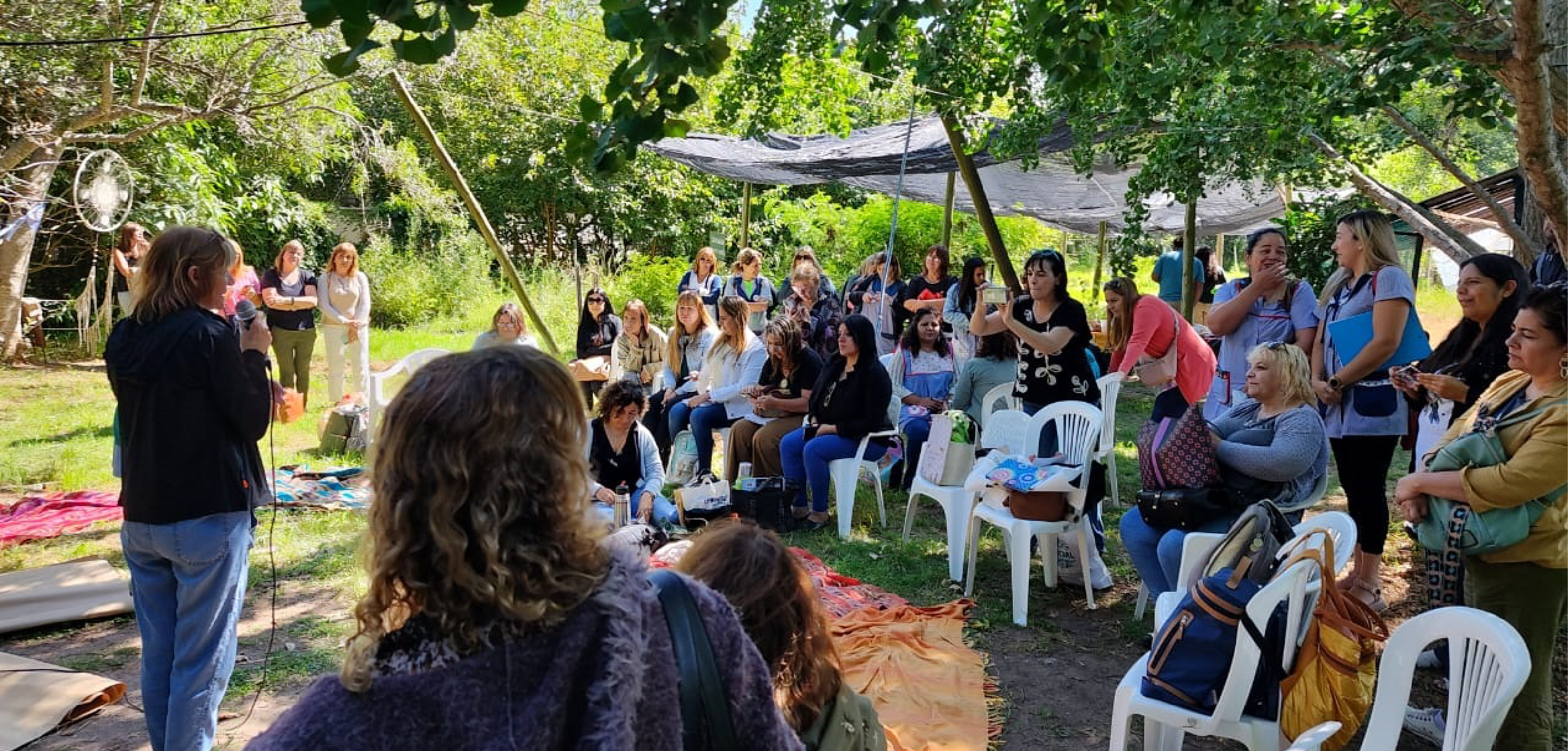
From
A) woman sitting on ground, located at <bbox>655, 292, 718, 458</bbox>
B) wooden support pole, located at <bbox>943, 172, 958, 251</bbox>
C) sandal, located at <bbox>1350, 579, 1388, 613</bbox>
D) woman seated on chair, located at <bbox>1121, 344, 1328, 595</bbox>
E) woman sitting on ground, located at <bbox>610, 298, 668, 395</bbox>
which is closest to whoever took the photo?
woman seated on chair, located at <bbox>1121, 344, 1328, 595</bbox>

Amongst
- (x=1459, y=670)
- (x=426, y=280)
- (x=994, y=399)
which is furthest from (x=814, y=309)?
(x=426, y=280)

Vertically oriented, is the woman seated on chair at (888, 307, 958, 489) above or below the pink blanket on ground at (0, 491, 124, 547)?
above

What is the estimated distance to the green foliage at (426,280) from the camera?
52.2ft

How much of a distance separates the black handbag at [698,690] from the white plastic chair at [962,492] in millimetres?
3808

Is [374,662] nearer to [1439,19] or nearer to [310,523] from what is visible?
[1439,19]

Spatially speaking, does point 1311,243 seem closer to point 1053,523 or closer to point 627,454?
point 1053,523

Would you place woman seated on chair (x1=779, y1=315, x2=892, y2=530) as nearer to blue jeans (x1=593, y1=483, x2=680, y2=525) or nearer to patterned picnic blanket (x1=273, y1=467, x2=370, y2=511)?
blue jeans (x1=593, y1=483, x2=680, y2=525)

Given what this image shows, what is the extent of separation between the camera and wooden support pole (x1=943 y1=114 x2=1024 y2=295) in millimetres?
7555

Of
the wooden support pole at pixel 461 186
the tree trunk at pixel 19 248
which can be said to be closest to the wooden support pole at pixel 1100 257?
the wooden support pole at pixel 461 186

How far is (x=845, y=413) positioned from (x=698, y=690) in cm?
479

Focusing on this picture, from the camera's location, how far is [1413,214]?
6074mm

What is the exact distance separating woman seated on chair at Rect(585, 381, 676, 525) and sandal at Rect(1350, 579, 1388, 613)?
3073 mm

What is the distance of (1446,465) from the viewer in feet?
9.46

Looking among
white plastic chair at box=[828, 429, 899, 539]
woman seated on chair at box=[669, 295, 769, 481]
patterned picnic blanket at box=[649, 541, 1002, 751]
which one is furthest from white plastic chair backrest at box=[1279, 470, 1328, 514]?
woman seated on chair at box=[669, 295, 769, 481]
